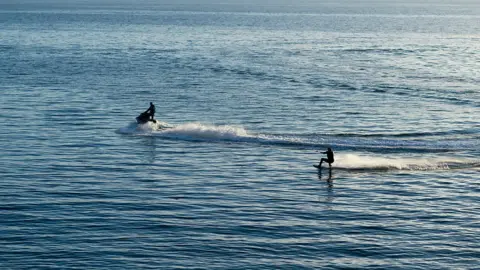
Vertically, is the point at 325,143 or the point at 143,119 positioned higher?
the point at 143,119

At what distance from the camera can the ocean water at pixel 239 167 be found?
127ft

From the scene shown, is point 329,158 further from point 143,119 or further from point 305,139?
point 143,119

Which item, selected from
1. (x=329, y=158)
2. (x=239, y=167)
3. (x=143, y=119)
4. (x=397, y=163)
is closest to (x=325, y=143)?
(x=397, y=163)

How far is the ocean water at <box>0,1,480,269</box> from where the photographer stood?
38750 mm

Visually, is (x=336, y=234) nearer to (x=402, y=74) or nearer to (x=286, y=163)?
(x=286, y=163)

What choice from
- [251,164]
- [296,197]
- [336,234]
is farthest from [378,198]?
[251,164]

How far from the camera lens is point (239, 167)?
55438mm

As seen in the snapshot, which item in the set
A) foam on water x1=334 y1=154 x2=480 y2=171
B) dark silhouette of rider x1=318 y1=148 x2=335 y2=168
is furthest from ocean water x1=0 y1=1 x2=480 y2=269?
dark silhouette of rider x1=318 y1=148 x2=335 y2=168

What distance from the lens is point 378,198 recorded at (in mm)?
47812

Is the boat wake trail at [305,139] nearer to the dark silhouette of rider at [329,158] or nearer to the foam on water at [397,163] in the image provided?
the foam on water at [397,163]

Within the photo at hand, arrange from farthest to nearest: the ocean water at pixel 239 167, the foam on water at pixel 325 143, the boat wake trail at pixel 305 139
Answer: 1. the boat wake trail at pixel 305 139
2. the foam on water at pixel 325 143
3. the ocean water at pixel 239 167

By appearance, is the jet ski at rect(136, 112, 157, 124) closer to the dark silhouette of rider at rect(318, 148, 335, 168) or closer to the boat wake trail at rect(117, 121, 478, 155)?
the boat wake trail at rect(117, 121, 478, 155)

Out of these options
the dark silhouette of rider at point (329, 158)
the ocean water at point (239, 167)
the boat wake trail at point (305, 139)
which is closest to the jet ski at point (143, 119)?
the boat wake trail at point (305, 139)

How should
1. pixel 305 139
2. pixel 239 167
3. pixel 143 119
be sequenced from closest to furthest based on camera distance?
pixel 239 167
pixel 305 139
pixel 143 119
